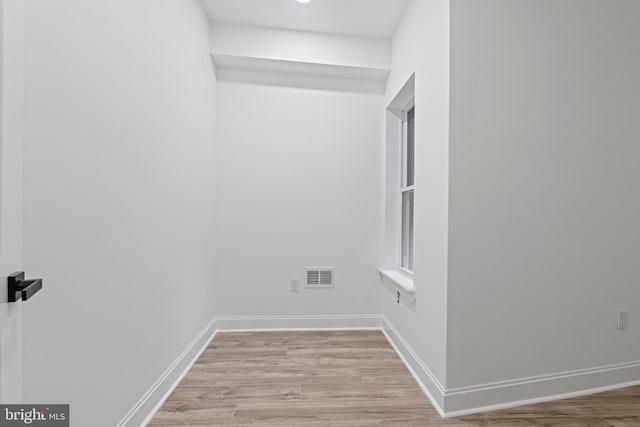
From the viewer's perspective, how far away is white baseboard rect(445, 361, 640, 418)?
5.39 feet

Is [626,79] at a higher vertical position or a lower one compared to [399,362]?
higher

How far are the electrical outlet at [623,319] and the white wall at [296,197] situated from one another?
1.72 metres

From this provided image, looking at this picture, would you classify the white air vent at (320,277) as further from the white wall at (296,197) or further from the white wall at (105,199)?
the white wall at (105,199)

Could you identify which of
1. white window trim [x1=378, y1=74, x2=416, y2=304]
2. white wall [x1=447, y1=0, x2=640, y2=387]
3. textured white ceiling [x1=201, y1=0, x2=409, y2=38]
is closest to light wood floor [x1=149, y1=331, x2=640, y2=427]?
white wall [x1=447, y1=0, x2=640, y2=387]

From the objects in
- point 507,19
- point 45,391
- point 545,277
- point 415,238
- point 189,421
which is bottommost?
point 189,421

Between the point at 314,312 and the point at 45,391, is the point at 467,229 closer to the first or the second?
the point at 314,312

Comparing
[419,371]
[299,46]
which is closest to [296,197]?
[299,46]

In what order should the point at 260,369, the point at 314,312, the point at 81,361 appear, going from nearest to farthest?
the point at 81,361 → the point at 260,369 → the point at 314,312

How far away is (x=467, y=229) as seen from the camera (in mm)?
1651

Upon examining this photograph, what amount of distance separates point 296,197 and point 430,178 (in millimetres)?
1340

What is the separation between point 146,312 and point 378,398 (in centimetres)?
149

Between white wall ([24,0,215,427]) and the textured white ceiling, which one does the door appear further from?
the textured white ceiling

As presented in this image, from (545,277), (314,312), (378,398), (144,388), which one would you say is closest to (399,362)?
(378,398)

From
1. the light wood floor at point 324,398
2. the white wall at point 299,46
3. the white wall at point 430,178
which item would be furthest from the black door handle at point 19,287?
the white wall at point 299,46
